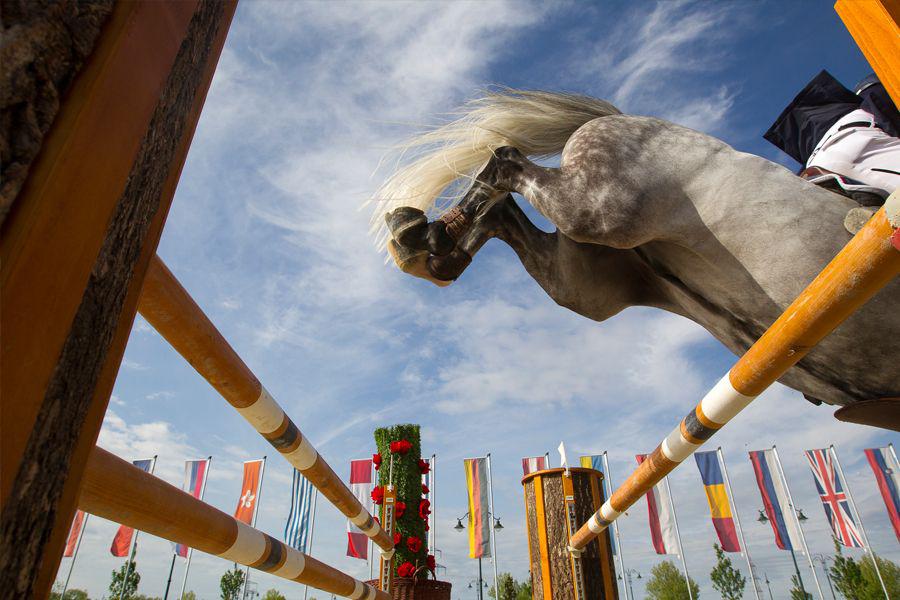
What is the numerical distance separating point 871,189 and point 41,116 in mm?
2096

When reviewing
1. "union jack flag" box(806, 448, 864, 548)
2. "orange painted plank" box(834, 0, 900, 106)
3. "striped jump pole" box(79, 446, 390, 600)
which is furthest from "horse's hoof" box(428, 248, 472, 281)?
"union jack flag" box(806, 448, 864, 548)

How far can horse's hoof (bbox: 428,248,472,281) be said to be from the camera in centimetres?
229

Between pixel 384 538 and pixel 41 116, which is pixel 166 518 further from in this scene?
pixel 384 538

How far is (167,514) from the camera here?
836 mm

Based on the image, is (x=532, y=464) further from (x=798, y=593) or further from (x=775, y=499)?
(x=798, y=593)

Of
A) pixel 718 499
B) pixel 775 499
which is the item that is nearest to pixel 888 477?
pixel 775 499

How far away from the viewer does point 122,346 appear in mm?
507

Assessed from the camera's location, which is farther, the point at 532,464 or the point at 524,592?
the point at 524,592

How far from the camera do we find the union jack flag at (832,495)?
44.8 ft

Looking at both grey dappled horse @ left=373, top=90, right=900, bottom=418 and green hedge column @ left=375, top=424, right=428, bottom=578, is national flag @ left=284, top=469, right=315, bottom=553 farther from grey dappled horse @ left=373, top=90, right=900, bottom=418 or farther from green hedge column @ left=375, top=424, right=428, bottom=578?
grey dappled horse @ left=373, top=90, right=900, bottom=418

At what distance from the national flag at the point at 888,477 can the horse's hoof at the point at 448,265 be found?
15978 millimetres

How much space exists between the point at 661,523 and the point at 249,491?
10378 millimetres

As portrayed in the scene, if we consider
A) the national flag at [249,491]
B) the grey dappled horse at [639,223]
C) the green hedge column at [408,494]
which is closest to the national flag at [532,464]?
the national flag at [249,491]

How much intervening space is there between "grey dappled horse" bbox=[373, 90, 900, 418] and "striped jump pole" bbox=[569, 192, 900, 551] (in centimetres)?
60
